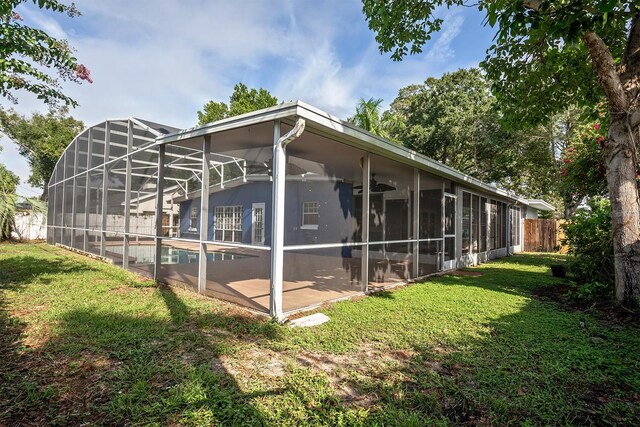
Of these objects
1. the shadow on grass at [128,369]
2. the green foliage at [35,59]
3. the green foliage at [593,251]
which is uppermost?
the green foliage at [35,59]

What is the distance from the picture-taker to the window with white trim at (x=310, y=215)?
5230 millimetres

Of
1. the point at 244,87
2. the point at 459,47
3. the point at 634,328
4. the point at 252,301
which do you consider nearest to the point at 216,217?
the point at 252,301

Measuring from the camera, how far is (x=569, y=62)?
6.38 metres

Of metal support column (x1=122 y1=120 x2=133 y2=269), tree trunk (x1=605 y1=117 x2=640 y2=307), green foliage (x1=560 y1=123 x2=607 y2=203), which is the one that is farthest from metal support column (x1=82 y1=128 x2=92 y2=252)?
green foliage (x1=560 y1=123 x2=607 y2=203)

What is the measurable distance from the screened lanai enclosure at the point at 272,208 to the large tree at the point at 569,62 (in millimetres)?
2428

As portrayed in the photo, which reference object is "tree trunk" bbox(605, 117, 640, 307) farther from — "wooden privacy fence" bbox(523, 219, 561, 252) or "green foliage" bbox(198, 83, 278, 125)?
"green foliage" bbox(198, 83, 278, 125)

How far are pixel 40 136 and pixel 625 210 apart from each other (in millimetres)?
31189

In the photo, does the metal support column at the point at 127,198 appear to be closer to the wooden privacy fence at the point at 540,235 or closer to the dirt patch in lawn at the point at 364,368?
the dirt patch in lawn at the point at 364,368

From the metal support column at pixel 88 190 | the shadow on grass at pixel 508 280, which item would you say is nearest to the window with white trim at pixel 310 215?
the shadow on grass at pixel 508 280

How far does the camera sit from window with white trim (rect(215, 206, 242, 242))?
19.5ft

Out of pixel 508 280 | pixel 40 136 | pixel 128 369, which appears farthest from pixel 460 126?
pixel 40 136

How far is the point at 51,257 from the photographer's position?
9.68 meters

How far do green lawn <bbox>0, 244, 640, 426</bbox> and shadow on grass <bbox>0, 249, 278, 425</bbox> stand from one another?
1cm

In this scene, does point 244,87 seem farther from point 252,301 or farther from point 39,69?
point 252,301
